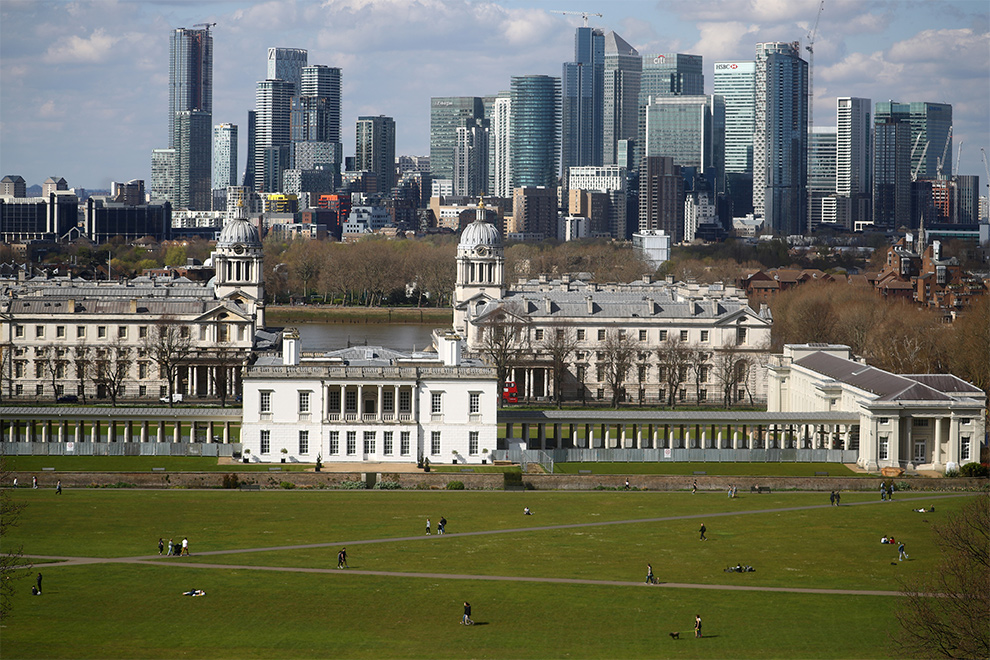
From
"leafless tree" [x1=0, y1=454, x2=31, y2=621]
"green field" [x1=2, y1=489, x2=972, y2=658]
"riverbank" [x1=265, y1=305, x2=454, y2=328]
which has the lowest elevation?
"green field" [x1=2, y1=489, x2=972, y2=658]

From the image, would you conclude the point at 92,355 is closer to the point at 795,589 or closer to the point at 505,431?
the point at 505,431

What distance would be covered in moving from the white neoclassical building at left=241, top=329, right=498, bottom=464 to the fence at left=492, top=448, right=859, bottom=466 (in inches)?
95.2

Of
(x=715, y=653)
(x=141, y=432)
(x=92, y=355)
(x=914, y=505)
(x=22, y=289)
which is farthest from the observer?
(x=22, y=289)

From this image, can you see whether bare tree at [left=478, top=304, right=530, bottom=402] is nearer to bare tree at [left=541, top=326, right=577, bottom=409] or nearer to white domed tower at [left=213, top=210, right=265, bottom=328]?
bare tree at [left=541, top=326, right=577, bottom=409]

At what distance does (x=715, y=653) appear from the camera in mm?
46812

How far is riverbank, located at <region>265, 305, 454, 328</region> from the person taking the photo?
18738cm

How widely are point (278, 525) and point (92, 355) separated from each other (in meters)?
53.9

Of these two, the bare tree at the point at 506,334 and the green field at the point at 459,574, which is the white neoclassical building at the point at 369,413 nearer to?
the green field at the point at 459,574

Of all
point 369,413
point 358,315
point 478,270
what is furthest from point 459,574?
point 358,315

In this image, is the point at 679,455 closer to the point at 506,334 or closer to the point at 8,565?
the point at 506,334

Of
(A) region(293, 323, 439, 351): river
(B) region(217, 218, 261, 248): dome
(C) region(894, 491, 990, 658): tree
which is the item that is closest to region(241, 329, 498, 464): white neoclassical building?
(C) region(894, 491, 990, 658): tree

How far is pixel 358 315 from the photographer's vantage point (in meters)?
192

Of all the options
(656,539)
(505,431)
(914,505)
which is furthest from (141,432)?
→ (914,505)

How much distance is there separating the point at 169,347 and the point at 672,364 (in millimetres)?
37007
